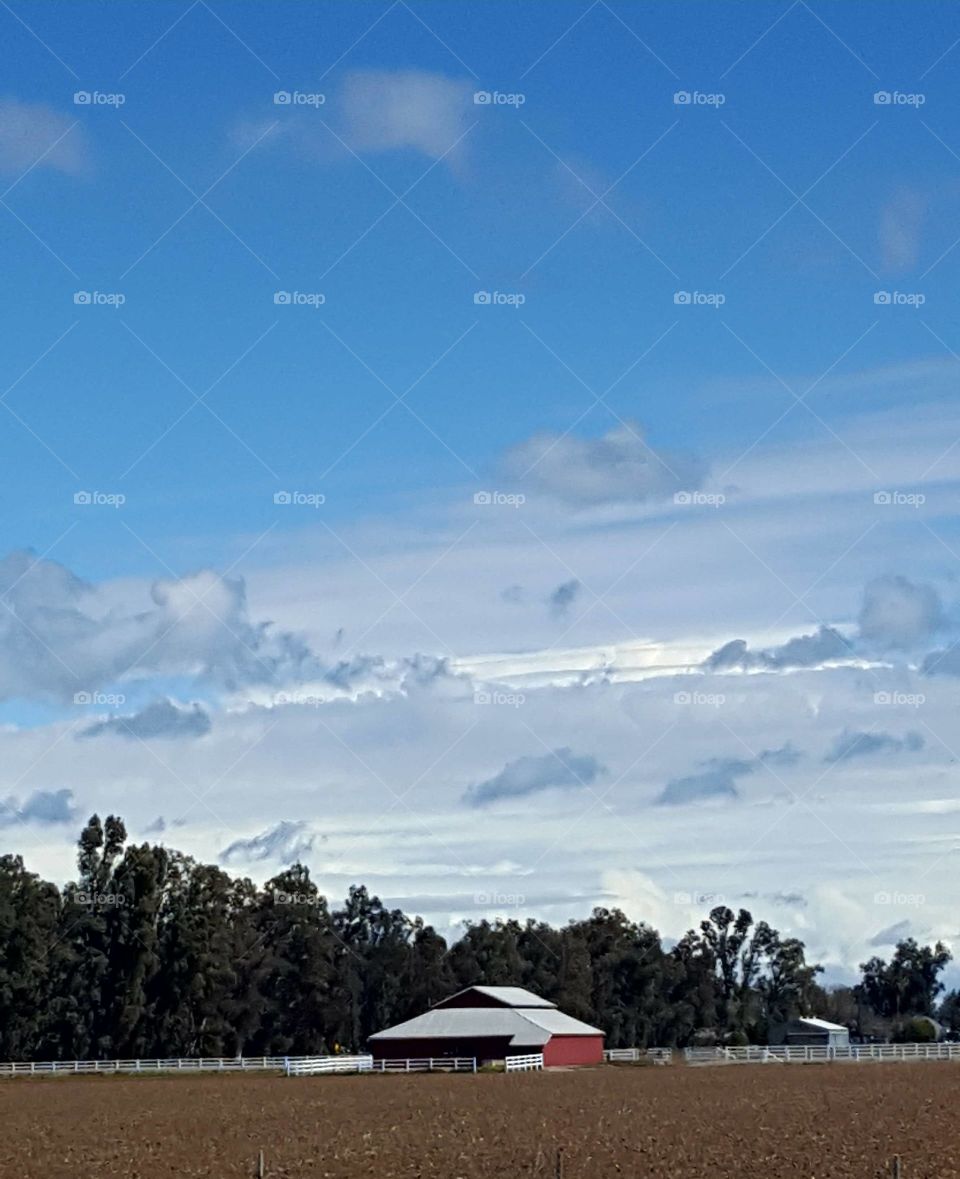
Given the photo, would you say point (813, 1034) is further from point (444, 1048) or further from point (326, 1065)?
point (326, 1065)

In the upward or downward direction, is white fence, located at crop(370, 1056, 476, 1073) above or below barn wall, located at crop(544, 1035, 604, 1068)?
below

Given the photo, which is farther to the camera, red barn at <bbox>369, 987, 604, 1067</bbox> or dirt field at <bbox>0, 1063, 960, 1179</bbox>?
red barn at <bbox>369, 987, 604, 1067</bbox>

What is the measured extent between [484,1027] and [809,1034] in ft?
179

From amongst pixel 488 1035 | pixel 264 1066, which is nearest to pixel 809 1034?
pixel 488 1035

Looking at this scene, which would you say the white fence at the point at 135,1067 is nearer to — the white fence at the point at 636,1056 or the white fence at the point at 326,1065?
the white fence at the point at 326,1065

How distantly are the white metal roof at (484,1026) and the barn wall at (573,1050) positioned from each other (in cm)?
37

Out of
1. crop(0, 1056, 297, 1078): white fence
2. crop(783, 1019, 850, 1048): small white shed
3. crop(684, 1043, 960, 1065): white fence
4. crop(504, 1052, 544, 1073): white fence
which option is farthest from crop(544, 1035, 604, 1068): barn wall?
crop(783, 1019, 850, 1048): small white shed

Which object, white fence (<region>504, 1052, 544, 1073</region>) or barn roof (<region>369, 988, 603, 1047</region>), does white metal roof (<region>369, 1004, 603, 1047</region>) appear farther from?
white fence (<region>504, 1052, 544, 1073</region>)

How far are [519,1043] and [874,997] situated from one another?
11417 cm

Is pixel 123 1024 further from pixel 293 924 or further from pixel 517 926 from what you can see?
pixel 517 926

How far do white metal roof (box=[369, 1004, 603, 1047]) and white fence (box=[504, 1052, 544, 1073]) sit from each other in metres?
0.76

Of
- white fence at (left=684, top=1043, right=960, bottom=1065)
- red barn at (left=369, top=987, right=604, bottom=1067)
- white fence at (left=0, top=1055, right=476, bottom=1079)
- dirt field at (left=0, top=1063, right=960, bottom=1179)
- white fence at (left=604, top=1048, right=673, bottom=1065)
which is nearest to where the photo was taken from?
dirt field at (left=0, top=1063, right=960, bottom=1179)

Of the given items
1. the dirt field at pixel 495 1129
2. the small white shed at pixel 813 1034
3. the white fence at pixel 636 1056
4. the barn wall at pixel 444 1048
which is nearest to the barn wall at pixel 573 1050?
the white fence at pixel 636 1056

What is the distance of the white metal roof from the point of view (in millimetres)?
91125
